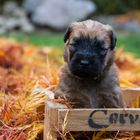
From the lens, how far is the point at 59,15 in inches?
620

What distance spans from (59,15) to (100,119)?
11851mm

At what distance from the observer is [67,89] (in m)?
4.25

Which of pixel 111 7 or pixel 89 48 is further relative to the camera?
pixel 111 7

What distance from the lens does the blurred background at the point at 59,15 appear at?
15031 mm

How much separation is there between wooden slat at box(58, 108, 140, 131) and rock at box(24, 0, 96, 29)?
11.3 meters

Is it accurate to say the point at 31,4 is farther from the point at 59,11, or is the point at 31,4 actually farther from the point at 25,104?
→ the point at 25,104

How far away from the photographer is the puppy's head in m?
3.96

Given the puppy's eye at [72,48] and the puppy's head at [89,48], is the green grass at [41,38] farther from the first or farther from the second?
the puppy's eye at [72,48]

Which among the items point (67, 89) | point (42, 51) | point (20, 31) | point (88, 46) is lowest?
point (20, 31)

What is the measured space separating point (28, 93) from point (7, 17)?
11007 millimetres

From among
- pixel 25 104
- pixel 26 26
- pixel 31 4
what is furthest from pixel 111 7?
pixel 25 104

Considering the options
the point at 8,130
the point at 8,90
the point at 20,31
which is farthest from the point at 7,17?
the point at 8,130

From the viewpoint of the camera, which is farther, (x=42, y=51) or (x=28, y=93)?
(x=42, y=51)

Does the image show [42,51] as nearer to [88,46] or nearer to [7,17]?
[88,46]
